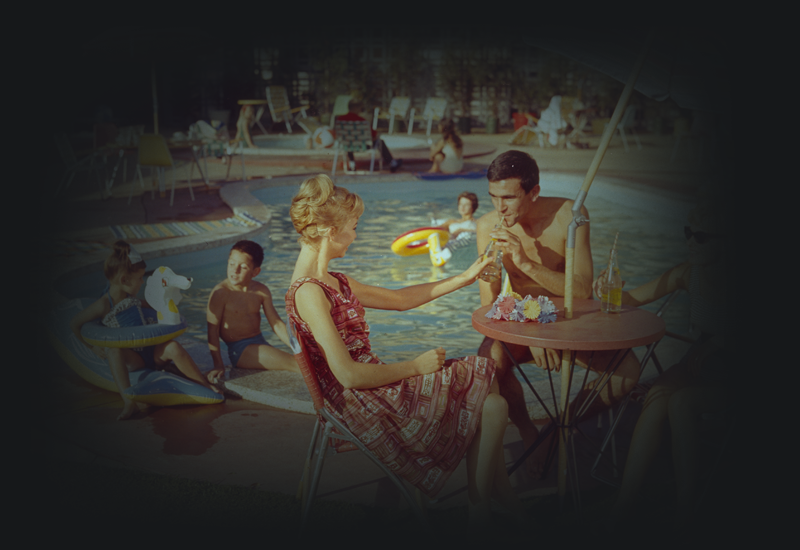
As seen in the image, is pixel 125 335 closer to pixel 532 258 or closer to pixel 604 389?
pixel 532 258

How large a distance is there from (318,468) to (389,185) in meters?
10.6

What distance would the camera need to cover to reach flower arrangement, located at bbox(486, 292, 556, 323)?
2896 millimetres

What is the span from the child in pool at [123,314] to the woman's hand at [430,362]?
1.75 meters

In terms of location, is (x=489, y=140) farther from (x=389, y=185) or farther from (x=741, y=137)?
(x=741, y=137)

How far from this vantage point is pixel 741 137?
3146mm

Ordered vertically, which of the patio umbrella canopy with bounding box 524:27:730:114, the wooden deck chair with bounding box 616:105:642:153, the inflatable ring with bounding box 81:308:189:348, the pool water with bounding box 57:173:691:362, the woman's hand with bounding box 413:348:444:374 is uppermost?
the patio umbrella canopy with bounding box 524:27:730:114

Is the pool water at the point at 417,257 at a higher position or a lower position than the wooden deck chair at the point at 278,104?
lower

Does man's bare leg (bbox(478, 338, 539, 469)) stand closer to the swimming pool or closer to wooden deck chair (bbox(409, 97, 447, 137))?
the swimming pool

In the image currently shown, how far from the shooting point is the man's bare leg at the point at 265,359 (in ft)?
13.9

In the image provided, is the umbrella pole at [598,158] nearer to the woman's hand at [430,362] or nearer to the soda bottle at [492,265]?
the soda bottle at [492,265]

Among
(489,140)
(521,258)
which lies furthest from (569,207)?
(489,140)

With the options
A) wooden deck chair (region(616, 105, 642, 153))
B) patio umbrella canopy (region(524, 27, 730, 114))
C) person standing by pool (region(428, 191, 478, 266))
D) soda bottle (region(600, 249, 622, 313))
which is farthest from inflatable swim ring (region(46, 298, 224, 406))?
wooden deck chair (region(616, 105, 642, 153))

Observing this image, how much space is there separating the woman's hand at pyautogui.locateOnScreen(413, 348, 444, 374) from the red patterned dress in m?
0.05

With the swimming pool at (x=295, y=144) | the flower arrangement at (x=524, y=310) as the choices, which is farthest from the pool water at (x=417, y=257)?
the swimming pool at (x=295, y=144)
